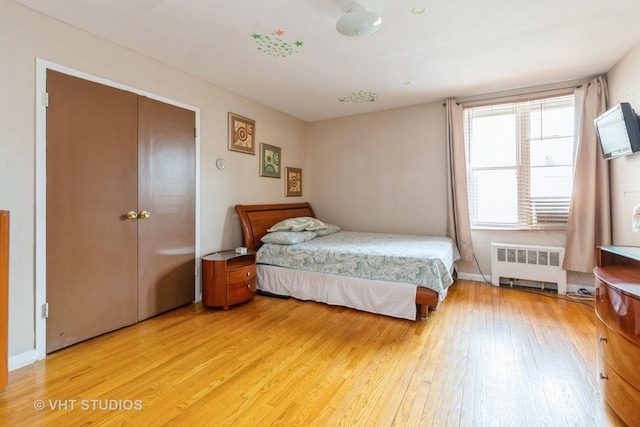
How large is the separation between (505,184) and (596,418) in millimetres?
2833

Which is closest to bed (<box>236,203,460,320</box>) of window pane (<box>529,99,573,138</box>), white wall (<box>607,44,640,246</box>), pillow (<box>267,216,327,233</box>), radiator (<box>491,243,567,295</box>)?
pillow (<box>267,216,327,233</box>)

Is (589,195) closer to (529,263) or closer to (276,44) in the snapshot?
(529,263)

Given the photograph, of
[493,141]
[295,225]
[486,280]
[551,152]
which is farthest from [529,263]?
[295,225]

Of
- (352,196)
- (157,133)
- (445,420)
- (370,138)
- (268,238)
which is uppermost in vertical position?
(370,138)

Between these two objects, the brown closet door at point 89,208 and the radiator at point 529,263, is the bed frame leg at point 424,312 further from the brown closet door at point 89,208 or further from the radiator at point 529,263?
the brown closet door at point 89,208

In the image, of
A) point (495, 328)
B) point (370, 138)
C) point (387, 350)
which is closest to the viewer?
point (387, 350)

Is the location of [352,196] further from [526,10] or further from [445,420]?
[445,420]

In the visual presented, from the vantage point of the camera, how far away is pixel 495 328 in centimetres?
244

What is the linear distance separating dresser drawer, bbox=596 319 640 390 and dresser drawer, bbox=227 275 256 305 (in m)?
Answer: 2.79

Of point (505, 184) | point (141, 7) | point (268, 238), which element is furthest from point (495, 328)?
point (141, 7)

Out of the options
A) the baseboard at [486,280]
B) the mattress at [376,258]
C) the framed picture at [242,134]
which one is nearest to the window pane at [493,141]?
the mattress at [376,258]

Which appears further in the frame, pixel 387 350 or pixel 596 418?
pixel 387 350

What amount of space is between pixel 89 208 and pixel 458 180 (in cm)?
401

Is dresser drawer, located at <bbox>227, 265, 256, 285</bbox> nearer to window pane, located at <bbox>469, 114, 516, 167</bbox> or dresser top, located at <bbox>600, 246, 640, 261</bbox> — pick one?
dresser top, located at <bbox>600, 246, 640, 261</bbox>
